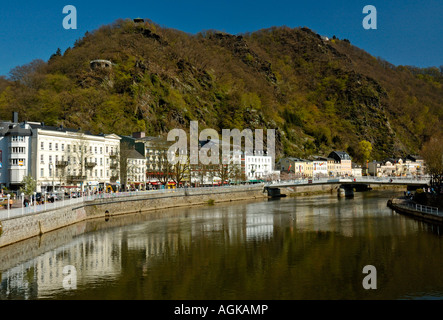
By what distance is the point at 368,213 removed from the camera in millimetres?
54031

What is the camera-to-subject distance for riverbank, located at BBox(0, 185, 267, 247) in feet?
105

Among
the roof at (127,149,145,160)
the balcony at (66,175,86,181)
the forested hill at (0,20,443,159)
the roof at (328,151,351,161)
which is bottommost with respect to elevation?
the balcony at (66,175,86,181)

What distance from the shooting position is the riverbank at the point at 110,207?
32.2 m

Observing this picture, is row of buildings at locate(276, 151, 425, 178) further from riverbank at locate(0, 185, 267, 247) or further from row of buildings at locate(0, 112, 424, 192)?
riverbank at locate(0, 185, 267, 247)

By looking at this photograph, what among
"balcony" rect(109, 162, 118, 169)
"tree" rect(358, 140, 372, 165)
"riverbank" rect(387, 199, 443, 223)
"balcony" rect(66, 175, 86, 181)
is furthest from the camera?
"tree" rect(358, 140, 372, 165)

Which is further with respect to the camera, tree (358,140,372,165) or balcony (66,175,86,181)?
tree (358,140,372,165)

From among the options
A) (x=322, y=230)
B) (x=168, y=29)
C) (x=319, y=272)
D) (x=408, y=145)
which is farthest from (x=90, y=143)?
(x=408, y=145)

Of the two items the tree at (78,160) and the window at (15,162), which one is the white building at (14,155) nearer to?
the window at (15,162)

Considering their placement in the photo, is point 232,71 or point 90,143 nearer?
point 90,143

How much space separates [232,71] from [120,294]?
163 metres

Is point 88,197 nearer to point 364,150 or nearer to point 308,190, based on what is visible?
point 308,190

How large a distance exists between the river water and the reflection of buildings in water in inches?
2.1

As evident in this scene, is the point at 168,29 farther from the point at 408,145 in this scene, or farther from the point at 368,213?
the point at 368,213

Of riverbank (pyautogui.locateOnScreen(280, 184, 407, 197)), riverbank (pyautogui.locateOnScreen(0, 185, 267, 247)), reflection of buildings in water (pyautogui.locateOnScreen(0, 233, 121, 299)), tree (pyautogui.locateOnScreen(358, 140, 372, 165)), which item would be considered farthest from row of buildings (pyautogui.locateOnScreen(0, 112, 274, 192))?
tree (pyautogui.locateOnScreen(358, 140, 372, 165))
